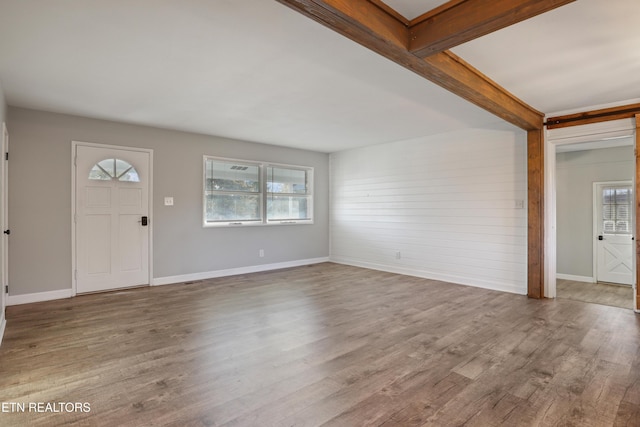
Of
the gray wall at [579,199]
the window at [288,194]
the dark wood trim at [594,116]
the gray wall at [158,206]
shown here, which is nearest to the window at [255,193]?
the window at [288,194]

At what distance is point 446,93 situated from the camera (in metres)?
3.71

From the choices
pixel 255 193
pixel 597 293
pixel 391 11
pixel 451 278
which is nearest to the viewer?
pixel 391 11

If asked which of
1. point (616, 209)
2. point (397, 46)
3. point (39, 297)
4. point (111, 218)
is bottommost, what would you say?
point (39, 297)

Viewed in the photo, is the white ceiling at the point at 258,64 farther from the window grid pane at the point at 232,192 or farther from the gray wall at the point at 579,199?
the gray wall at the point at 579,199

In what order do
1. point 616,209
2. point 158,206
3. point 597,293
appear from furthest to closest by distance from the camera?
point 616,209 < point 158,206 < point 597,293

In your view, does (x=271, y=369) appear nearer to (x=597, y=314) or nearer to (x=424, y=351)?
(x=424, y=351)

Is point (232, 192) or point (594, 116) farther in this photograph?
point (232, 192)

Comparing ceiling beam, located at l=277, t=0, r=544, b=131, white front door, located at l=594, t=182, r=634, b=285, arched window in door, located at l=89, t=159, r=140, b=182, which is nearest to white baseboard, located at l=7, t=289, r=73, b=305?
arched window in door, located at l=89, t=159, r=140, b=182

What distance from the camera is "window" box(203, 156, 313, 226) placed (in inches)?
235

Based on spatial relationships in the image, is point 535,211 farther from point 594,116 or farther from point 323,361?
point 323,361

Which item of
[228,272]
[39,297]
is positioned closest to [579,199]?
[228,272]

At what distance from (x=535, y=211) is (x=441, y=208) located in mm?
1439

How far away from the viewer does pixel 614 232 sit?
5938mm

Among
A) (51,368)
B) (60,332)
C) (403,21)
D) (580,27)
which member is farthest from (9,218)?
A: (580,27)
